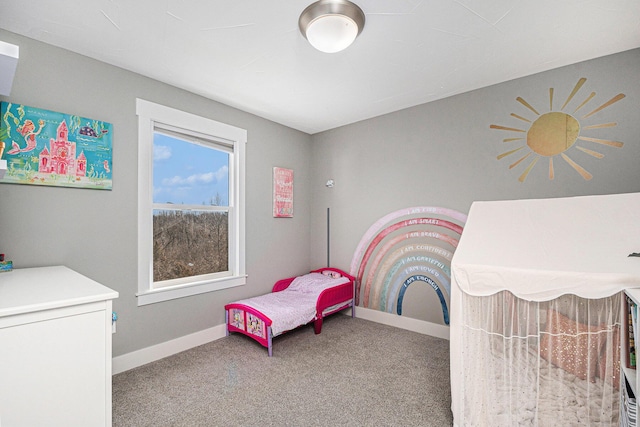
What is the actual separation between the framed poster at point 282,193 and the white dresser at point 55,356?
2494mm

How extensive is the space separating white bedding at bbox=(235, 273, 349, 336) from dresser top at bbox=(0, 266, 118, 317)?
161 cm

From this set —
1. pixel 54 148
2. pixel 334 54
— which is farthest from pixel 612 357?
pixel 54 148

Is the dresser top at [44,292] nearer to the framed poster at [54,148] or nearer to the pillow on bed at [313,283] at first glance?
the framed poster at [54,148]

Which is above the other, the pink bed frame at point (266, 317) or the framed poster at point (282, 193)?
the framed poster at point (282, 193)

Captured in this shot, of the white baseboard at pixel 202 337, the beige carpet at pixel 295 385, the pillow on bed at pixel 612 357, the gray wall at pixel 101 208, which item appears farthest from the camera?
the white baseboard at pixel 202 337

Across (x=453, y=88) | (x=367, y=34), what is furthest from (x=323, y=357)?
(x=453, y=88)

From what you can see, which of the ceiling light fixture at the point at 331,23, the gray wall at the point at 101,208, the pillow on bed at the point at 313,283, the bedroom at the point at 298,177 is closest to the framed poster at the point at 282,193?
the bedroom at the point at 298,177

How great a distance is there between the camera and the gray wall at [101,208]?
2043mm

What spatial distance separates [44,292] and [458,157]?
134 inches

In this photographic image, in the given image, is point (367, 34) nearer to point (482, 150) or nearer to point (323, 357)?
point (482, 150)

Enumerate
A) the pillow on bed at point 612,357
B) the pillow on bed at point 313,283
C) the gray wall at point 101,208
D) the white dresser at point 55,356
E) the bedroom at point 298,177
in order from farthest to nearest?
the pillow on bed at point 313,283
the bedroom at point 298,177
the gray wall at point 101,208
the pillow on bed at point 612,357
the white dresser at point 55,356

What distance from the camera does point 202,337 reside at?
298cm

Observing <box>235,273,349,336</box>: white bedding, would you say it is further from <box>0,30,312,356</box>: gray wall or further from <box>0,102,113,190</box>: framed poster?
<box>0,102,113,190</box>: framed poster

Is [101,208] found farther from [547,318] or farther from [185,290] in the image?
[547,318]
